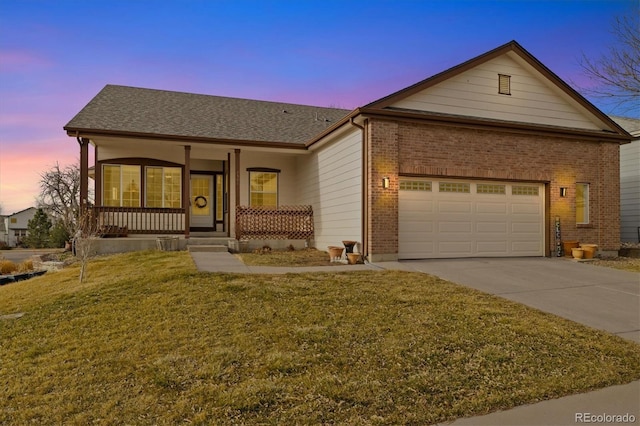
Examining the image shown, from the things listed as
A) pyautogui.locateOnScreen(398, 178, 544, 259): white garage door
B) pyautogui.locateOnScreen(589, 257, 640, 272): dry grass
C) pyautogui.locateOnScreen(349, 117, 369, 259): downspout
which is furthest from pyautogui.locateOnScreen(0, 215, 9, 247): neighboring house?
pyautogui.locateOnScreen(589, 257, 640, 272): dry grass

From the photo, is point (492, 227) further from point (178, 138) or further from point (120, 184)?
point (120, 184)

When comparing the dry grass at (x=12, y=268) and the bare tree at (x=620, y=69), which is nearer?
the bare tree at (x=620, y=69)

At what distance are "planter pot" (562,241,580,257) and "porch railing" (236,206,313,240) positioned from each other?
308 inches

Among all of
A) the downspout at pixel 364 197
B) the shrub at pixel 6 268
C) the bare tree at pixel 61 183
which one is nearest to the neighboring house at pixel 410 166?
the downspout at pixel 364 197

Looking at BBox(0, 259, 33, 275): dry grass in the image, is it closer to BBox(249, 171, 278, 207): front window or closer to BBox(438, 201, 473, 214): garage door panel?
BBox(249, 171, 278, 207): front window

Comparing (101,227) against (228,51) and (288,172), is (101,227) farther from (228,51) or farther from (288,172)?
(228,51)

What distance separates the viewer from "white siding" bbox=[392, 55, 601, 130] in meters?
11.4

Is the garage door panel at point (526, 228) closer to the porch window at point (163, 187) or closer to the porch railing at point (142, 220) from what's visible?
the porch railing at point (142, 220)

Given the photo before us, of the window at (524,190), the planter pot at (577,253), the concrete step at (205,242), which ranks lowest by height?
the planter pot at (577,253)

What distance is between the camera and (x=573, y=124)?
12844 millimetres

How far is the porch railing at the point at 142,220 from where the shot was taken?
42.7 ft

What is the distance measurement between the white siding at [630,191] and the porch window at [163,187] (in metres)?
17.9

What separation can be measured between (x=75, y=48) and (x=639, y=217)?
69.6ft

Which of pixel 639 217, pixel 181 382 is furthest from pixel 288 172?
pixel 639 217
